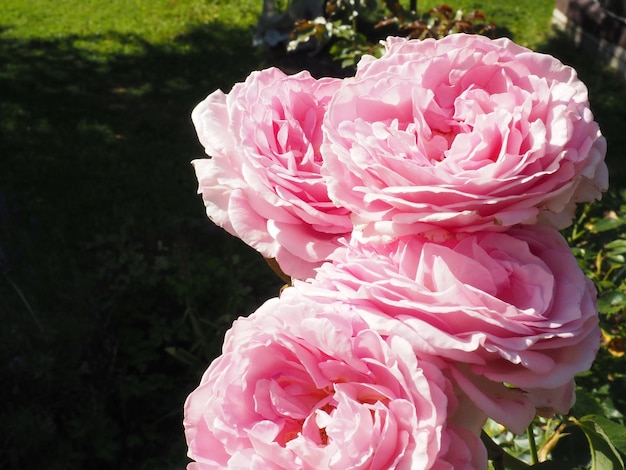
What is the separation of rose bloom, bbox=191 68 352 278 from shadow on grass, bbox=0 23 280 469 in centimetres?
218

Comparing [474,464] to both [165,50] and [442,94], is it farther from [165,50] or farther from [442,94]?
[165,50]

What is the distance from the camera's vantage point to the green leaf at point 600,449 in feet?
3.59

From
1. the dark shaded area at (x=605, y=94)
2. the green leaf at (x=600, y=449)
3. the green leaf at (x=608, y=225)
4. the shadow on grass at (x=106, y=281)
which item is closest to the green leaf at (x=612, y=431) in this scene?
the green leaf at (x=600, y=449)

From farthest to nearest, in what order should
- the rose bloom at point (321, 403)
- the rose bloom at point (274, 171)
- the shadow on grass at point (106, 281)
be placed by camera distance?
the shadow on grass at point (106, 281) → the rose bloom at point (274, 171) → the rose bloom at point (321, 403)

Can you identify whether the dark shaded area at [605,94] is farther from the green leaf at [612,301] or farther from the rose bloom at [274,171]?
the rose bloom at [274,171]

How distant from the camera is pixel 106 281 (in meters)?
3.39

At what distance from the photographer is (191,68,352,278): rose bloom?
0.77m

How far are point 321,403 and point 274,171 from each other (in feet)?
0.81

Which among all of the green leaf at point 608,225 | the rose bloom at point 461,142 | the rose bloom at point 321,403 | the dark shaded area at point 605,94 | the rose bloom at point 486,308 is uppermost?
the rose bloom at point 461,142

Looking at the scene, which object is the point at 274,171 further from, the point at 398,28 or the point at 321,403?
the point at 398,28

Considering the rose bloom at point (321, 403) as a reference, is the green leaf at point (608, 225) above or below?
below

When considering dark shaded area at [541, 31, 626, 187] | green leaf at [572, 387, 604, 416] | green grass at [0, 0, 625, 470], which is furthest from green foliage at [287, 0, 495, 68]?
dark shaded area at [541, 31, 626, 187]

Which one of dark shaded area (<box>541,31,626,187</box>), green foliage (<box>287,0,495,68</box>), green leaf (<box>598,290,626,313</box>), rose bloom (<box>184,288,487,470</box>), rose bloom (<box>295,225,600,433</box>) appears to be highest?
rose bloom (<box>295,225,600,433</box>)

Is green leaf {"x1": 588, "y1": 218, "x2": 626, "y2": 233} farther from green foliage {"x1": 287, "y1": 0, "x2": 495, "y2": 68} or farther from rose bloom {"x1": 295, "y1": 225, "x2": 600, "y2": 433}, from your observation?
rose bloom {"x1": 295, "y1": 225, "x2": 600, "y2": 433}
